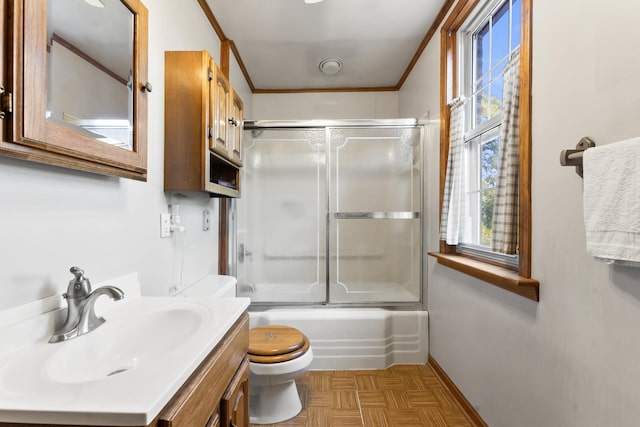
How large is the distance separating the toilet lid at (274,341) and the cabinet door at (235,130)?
1058 millimetres

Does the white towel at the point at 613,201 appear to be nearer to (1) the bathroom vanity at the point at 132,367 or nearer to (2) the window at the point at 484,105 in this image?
(2) the window at the point at 484,105

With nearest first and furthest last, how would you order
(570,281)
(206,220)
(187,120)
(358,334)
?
(570,281) < (187,120) < (206,220) < (358,334)

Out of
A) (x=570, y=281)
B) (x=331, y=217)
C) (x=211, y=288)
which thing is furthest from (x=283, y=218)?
(x=570, y=281)

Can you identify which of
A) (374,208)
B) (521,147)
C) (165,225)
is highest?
(521,147)

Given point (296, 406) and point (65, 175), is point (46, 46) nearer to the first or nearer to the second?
point (65, 175)

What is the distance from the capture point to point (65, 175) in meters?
0.91

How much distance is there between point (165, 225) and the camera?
1461mm

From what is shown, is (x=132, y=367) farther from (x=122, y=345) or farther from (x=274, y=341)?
(x=274, y=341)

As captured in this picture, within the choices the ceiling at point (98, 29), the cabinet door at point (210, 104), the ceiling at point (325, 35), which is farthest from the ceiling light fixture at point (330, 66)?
the ceiling at point (98, 29)

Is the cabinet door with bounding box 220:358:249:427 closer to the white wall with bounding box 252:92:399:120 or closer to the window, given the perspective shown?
the window

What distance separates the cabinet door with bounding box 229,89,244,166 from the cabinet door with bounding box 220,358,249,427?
1.21m

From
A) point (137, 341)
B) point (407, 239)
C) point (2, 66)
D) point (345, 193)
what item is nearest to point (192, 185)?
point (137, 341)

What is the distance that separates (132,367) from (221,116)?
48.7 inches

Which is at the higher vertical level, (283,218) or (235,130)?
(235,130)
